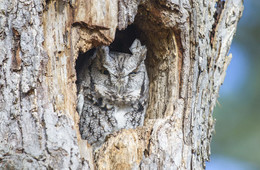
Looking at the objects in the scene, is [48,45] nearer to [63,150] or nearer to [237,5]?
[63,150]

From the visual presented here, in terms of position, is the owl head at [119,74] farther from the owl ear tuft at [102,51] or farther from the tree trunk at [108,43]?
the tree trunk at [108,43]

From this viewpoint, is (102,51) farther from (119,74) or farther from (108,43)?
(108,43)

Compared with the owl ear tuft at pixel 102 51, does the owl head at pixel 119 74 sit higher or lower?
lower

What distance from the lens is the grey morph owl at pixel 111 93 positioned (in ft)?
10.2

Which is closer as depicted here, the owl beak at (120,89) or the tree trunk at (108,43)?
the tree trunk at (108,43)

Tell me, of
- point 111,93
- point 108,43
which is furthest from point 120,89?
point 108,43

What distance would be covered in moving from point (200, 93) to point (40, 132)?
1.20 meters

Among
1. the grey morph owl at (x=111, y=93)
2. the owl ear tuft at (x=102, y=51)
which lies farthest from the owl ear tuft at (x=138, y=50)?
the owl ear tuft at (x=102, y=51)

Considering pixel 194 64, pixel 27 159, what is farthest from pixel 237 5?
pixel 27 159

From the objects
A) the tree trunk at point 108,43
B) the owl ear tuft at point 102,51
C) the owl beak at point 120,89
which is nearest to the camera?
the tree trunk at point 108,43

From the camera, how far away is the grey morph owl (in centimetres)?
310

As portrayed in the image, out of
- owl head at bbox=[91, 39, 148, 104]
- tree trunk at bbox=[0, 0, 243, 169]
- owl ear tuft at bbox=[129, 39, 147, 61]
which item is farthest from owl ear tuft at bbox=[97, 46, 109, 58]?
tree trunk at bbox=[0, 0, 243, 169]

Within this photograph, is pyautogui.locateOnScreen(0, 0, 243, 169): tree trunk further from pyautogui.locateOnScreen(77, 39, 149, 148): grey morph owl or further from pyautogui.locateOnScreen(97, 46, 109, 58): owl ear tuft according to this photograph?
pyautogui.locateOnScreen(97, 46, 109, 58): owl ear tuft

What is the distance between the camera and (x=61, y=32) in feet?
7.45
